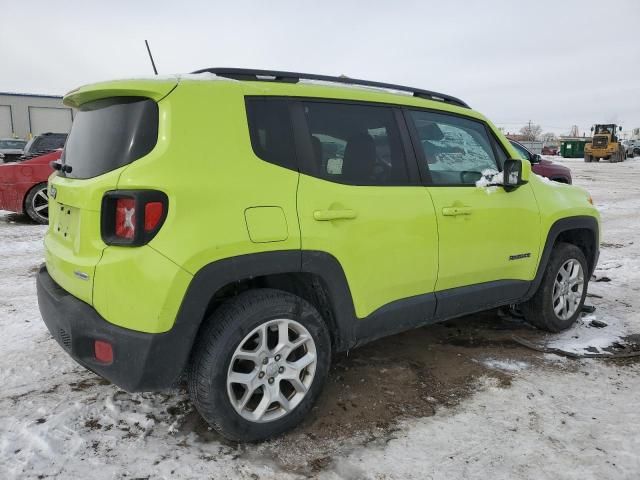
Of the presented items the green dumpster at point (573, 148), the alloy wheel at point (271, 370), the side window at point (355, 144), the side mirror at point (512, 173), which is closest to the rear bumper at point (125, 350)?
the alloy wheel at point (271, 370)

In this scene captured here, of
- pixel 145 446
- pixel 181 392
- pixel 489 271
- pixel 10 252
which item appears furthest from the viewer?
pixel 10 252

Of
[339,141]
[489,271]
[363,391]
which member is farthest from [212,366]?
[489,271]

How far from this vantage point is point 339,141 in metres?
2.78

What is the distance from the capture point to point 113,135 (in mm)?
2379

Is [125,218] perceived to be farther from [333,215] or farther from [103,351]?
[333,215]

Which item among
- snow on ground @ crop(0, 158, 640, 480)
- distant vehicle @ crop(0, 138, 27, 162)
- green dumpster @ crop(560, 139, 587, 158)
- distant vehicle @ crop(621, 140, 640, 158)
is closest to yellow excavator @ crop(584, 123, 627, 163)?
green dumpster @ crop(560, 139, 587, 158)

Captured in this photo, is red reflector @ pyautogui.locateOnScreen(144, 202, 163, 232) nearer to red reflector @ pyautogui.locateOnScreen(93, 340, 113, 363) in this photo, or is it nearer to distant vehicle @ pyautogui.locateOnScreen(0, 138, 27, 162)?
red reflector @ pyautogui.locateOnScreen(93, 340, 113, 363)

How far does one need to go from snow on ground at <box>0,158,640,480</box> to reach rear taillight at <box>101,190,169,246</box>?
1072mm

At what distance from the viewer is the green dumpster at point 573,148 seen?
154ft

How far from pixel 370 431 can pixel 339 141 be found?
1602 mm

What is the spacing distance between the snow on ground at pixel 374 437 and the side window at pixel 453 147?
1.36 metres

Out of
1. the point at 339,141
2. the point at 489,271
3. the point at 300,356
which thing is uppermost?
the point at 339,141

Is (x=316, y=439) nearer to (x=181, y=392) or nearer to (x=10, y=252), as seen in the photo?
(x=181, y=392)

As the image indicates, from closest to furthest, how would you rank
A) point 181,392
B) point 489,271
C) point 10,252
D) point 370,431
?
1. point 370,431
2. point 181,392
3. point 489,271
4. point 10,252
